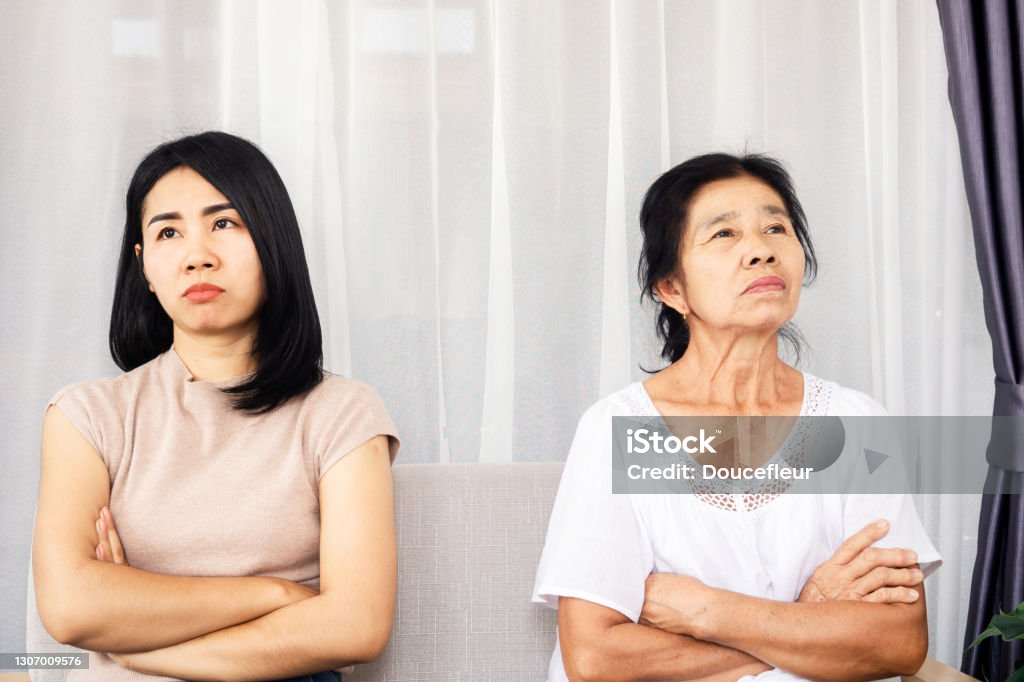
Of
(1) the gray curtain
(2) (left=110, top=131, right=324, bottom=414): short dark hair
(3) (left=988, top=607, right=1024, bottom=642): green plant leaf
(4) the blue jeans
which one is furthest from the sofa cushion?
(1) the gray curtain

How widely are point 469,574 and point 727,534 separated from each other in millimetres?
521

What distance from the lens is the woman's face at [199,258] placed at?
183cm

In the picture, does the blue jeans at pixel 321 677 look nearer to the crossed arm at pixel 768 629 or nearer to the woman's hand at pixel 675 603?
the crossed arm at pixel 768 629

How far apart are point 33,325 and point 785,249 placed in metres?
1.59

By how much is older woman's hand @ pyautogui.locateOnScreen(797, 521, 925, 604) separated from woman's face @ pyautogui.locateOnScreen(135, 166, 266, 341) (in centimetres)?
111

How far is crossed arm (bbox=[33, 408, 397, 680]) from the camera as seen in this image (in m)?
1.65

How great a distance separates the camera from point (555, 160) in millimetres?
2383

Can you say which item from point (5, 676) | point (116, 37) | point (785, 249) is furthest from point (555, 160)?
point (5, 676)

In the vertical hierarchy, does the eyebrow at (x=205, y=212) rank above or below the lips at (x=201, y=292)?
above

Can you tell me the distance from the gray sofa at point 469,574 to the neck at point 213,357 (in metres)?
Answer: 0.38

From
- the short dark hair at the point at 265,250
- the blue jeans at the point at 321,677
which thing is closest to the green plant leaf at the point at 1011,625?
the blue jeans at the point at 321,677

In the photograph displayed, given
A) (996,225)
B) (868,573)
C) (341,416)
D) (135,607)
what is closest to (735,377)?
(868,573)

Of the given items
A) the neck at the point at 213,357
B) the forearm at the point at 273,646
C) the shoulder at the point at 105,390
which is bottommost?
the forearm at the point at 273,646

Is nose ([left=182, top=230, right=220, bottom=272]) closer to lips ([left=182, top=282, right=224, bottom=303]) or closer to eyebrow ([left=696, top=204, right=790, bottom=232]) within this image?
lips ([left=182, top=282, right=224, bottom=303])
